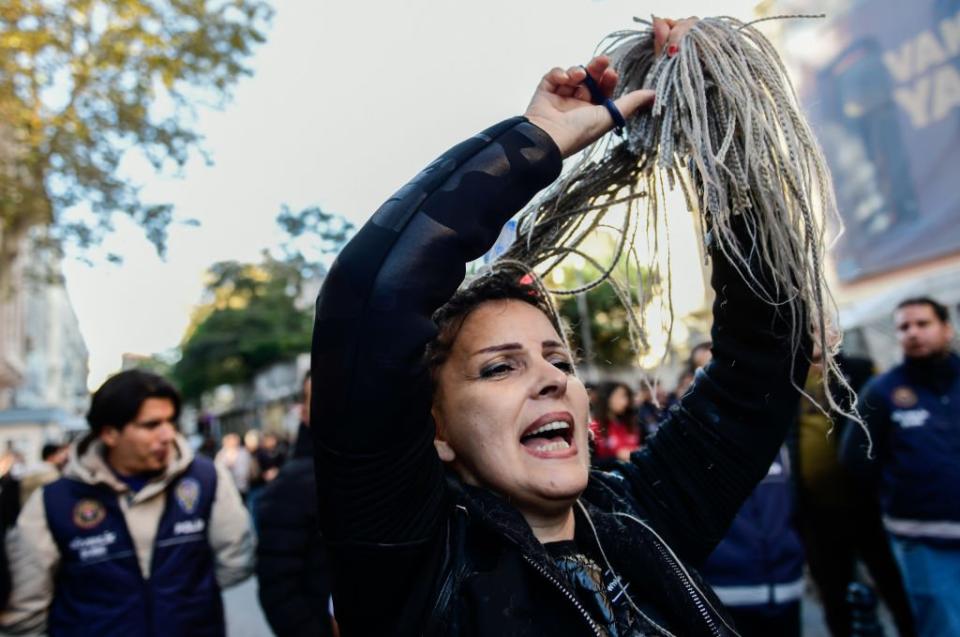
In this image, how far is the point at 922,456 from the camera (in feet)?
11.6

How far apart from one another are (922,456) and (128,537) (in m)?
3.57

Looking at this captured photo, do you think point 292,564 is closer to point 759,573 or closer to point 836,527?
point 759,573

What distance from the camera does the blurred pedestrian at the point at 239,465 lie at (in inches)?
518

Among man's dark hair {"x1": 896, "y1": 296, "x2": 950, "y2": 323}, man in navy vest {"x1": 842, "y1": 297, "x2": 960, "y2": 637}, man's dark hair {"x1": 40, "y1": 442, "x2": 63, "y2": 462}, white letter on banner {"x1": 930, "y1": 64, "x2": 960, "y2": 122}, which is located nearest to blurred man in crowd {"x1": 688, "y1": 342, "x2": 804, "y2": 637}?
man in navy vest {"x1": 842, "y1": 297, "x2": 960, "y2": 637}

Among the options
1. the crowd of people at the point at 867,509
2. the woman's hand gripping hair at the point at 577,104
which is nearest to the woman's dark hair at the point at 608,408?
the crowd of people at the point at 867,509

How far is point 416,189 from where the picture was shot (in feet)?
3.75

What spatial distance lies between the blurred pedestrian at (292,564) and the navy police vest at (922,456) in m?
2.77

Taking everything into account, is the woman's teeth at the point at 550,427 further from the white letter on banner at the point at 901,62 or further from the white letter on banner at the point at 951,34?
the white letter on banner at the point at 901,62

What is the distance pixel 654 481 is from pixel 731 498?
0.16m

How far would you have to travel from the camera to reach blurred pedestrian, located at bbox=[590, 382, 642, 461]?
16.9 ft

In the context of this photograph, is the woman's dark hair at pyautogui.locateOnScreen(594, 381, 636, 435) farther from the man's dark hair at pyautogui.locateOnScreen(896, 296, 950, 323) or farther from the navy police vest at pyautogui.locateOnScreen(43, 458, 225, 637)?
the navy police vest at pyautogui.locateOnScreen(43, 458, 225, 637)

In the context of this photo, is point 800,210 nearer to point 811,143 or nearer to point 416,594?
point 811,143

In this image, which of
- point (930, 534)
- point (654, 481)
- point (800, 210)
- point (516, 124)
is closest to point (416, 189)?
point (516, 124)

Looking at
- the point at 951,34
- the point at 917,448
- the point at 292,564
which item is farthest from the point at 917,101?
the point at 292,564
